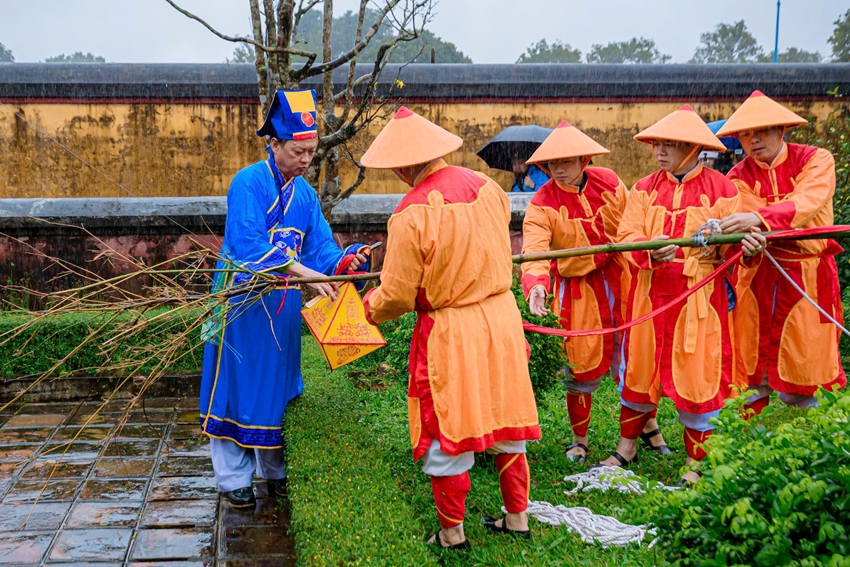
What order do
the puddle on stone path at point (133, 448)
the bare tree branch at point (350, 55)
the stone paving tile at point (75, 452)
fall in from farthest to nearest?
1. the bare tree branch at point (350, 55)
2. the puddle on stone path at point (133, 448)
3. the stone paving tile at point (75, 452)

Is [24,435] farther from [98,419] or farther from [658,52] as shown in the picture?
[658,52]

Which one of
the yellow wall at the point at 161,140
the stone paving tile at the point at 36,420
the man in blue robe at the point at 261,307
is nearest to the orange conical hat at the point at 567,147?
the man in blue robe at the point at 261,307

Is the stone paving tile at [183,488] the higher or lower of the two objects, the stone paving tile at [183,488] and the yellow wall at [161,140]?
the lower

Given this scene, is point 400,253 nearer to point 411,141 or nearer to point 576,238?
point 411,141

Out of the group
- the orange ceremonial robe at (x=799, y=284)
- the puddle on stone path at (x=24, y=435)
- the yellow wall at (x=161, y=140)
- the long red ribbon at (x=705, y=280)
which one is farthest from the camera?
the yellow wall at (x=161, y=140)

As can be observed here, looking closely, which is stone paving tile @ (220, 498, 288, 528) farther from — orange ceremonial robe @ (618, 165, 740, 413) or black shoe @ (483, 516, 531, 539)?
orange ceremonial robe @ (618, 165, 740, 413)

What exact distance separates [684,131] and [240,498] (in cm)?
310

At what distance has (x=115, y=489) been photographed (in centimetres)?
462

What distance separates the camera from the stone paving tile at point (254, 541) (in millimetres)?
3764

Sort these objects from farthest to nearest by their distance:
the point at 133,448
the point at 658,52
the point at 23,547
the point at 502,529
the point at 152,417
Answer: the point at 658,52
the point at 152,417
the point at 133,448
the point at 23,547
the point at 502,529

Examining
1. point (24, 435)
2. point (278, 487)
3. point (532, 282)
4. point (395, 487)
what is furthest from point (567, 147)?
point (24, 435)

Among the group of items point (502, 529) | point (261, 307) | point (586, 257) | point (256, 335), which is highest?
point (586, 257)

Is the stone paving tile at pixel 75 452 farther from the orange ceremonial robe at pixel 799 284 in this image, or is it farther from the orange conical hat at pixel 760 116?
the orange conical hat at pixel 760 116

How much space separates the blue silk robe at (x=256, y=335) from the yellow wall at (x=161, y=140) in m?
6.17
